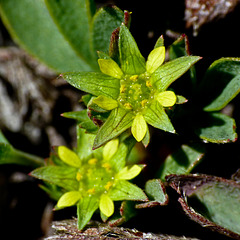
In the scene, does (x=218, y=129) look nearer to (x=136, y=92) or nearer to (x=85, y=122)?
(x=136, y=92)

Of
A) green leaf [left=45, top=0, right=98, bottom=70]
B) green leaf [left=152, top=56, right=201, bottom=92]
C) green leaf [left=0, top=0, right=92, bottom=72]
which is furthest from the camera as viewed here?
green leaf [left=0, top=0, right=92, bottom=72]

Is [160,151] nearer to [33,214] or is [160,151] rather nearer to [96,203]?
[96,203]

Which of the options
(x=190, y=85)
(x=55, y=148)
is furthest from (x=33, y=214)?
(x=190, y=85)

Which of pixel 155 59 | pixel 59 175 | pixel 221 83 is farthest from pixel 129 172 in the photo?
pixel 221 83

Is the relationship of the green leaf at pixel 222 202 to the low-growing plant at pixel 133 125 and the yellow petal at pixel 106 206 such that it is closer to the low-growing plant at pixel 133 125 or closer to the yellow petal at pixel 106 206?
the low-growing plant at pixel 133 125

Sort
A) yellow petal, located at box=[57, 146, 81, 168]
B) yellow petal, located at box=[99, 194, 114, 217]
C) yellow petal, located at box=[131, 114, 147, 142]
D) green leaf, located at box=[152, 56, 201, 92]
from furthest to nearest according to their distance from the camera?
yellow petal, located at box=[57, 146, 81, 168] < yellow petal, located at box=[99, 194, 114, 217] < yellow petal, located at box=[131, 114, 147, 142] < green leaf, located at box=[152, 56, 201, 92]

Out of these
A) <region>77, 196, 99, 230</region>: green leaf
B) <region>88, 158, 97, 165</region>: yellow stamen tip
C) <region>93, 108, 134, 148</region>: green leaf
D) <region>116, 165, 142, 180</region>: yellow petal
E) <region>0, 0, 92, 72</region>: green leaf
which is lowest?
<region>77, 196, 99, 230</region>: green leaf

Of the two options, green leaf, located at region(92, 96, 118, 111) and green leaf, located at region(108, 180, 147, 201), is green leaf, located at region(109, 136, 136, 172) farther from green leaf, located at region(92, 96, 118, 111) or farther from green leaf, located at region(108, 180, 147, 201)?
green leaf, located at region(92, 96, 118, 111)

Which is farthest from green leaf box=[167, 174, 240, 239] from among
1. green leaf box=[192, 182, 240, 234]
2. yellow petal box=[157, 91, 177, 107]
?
yellow petal box=[157, 91, 177, 107]
